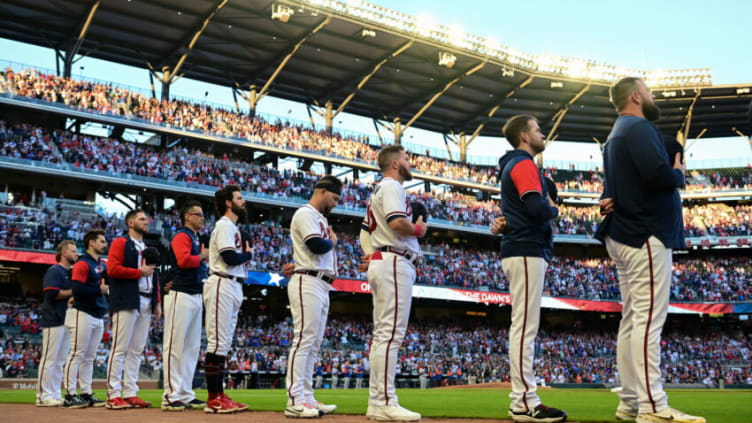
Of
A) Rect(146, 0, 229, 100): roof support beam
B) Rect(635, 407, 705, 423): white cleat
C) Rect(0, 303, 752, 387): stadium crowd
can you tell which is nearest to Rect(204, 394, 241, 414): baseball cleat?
Rect(635, 407, 705, 423): white cleat

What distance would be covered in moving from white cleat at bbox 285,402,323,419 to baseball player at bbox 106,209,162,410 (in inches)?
108

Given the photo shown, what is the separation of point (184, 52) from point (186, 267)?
27742mm

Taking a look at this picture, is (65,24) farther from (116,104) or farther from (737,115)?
(737,115)

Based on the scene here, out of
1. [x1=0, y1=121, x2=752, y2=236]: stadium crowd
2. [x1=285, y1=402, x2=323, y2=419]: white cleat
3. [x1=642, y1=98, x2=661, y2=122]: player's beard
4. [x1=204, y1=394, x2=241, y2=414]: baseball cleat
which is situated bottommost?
[x1=204, y1=394, x2=241, y2=414]: baseball cleat

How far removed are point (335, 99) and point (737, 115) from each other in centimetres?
2656

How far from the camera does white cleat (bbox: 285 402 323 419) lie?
6.14m

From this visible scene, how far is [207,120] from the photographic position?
108 feet

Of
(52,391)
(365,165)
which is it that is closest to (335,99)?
(365,165)

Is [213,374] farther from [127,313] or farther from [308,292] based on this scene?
[127,313]

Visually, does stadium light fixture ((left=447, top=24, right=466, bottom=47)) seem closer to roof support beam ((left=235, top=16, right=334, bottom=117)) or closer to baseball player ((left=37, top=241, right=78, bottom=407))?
roof support beam ((left=235, top=16, right=334, bottom=117))

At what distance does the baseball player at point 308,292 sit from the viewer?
631cm

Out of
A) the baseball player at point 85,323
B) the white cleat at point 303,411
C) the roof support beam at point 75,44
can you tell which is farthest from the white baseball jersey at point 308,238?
the roof support beam at point 75,44

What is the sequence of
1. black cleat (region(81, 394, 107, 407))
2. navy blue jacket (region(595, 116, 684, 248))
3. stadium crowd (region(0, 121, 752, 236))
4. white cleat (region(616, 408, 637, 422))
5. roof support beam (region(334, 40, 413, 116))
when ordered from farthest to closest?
roof support beam (region(334, 40, 413, 116)), stadium crowd (region(0, 121, 752, 236)), black cleat (region(81, 394, 107, 407)), white cleat (region(616, 408, 637, 422)), navy blue jacket (region(595, 116, 684, 248))

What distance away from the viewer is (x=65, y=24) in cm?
2972
